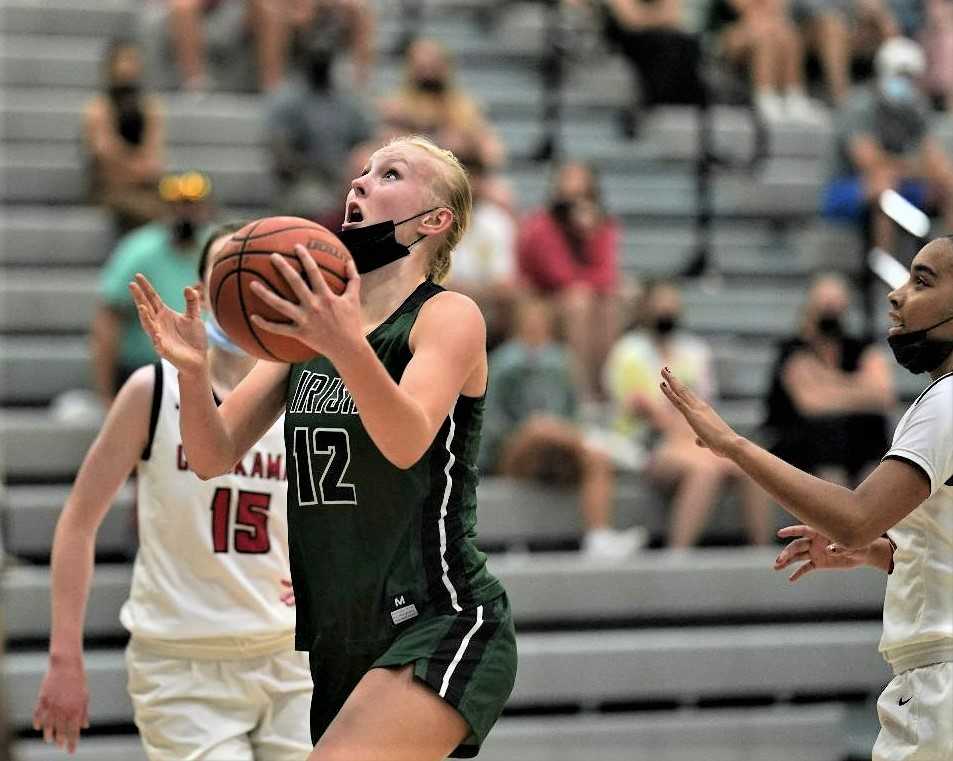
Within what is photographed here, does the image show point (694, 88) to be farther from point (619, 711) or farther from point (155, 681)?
point (155, 681)

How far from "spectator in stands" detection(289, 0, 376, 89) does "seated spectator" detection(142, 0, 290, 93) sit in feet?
0.29

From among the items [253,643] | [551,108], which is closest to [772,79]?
[551,108]

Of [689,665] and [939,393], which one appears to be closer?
[939,393]

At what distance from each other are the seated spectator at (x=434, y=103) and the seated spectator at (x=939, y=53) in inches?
161

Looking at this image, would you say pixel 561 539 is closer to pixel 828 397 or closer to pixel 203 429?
pixel 828 397

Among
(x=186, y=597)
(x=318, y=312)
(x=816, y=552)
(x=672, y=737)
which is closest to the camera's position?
(x=318, y=312)

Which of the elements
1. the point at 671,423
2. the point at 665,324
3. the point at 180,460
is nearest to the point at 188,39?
the point at 665,324

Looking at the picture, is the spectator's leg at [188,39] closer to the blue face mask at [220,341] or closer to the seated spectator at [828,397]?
the seated spectator at [828,397]

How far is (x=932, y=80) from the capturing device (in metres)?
12.6

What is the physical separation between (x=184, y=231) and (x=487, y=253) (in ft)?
5.84

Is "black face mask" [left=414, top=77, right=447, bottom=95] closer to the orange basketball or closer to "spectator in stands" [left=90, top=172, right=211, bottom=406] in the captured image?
"spectator in stands" [left=90, top=172, right=211, bottom=406]

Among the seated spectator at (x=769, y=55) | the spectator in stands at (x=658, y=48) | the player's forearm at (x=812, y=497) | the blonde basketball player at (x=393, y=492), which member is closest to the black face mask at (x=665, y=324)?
the spectator in stands at (x=658, y=48)

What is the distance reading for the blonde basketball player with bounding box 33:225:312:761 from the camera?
14.4ft

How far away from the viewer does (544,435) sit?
843cm
